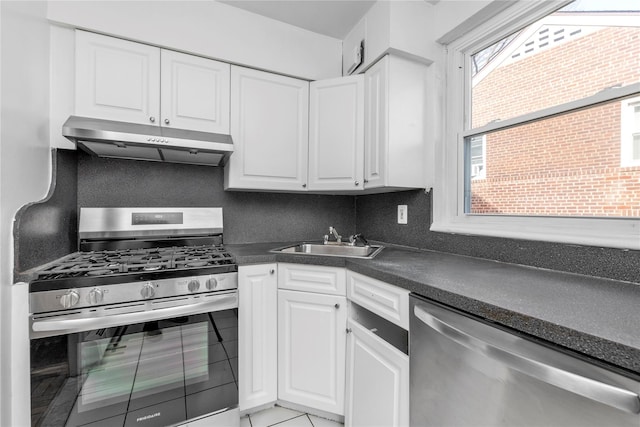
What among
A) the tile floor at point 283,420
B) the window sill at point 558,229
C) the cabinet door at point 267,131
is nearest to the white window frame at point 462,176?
the window sill at point 558,229

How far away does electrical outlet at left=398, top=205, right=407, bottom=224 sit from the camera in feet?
6.40

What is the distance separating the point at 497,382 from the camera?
29.8 inches

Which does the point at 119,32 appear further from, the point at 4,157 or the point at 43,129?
the point at 4,157

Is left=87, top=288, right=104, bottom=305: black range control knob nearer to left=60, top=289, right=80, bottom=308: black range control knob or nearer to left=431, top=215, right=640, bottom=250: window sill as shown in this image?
left=60, top=289, right=80, bottom=308: black range control knob

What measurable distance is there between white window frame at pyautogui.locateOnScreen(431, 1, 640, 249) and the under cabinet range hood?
1.32 metres

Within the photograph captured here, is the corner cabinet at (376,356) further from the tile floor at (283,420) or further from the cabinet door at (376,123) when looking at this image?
the cabinet door at (376,123)

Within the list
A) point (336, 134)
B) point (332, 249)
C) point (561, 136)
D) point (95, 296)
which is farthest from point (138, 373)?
point (561, 136)

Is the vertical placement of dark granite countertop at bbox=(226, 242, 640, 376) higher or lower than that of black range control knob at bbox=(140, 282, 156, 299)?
higher

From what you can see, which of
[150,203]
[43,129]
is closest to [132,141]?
[43,129]

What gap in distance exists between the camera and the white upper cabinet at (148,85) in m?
1.51

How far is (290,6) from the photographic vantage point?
1.82 meters

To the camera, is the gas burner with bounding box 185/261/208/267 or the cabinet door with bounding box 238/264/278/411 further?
the cabinet door with bounding box 238/264/278/411

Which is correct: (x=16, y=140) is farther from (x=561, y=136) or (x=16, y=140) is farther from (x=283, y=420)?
(x=561, y=136)

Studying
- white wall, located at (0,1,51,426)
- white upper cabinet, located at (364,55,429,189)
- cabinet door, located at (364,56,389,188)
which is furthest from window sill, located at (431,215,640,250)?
white wall, located at (0,1,51,426)
